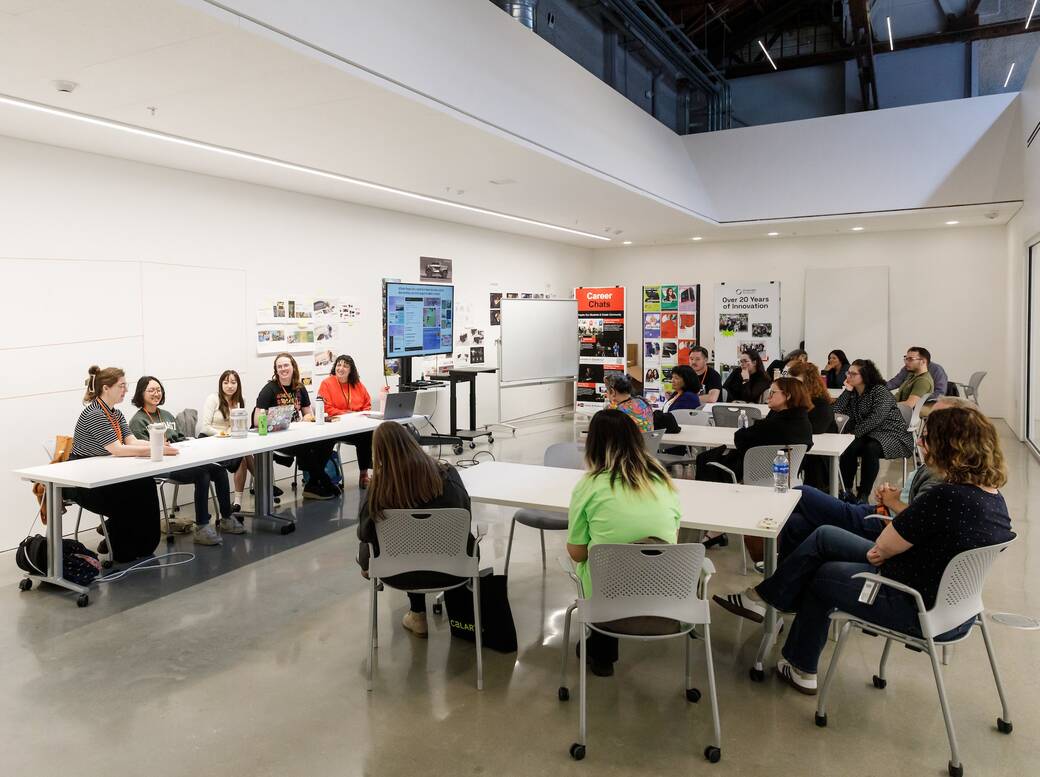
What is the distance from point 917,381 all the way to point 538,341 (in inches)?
193

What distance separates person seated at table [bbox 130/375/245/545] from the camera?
523cm

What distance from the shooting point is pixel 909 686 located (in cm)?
320

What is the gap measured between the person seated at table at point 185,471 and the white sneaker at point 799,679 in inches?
153

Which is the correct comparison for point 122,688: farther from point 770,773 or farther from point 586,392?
point 586,392

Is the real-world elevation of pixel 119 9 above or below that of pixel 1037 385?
above

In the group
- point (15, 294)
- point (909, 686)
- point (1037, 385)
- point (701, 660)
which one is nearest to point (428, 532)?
point (701, 660)

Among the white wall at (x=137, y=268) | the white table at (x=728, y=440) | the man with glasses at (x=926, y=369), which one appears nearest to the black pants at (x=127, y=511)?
the white wall at (x=137, y=268)

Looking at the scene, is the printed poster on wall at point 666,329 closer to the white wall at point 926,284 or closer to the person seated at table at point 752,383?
the white wall at point 926,284

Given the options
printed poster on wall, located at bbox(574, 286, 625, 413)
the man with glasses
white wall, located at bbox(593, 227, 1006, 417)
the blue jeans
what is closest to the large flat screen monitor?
printed poster on wall, located at bbox(574, 286, 625, 413)

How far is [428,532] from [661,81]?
30.8ft

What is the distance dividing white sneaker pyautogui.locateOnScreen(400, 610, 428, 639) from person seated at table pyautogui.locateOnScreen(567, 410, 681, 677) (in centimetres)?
112

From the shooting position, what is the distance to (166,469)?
441 centimetres

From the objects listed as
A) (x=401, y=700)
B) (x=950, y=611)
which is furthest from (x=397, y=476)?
(x=950, y=611)

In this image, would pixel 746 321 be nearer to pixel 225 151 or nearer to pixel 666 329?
pixel 666 329
